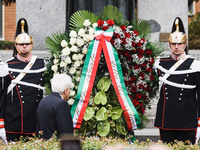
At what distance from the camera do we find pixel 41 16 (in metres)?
7.62

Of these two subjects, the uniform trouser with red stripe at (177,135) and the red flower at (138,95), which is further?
the red flower at (138,95)

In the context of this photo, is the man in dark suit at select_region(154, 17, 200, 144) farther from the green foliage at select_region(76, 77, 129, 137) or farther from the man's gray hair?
the man's gray hair

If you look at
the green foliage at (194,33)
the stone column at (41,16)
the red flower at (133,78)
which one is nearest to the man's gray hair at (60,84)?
the red flower at (133,78)

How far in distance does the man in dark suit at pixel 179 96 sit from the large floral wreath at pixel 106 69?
0.95 feet

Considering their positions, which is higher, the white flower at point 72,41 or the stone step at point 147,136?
the white flower at point 72,41

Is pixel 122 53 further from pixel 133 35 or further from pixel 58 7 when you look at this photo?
pixel 58 7

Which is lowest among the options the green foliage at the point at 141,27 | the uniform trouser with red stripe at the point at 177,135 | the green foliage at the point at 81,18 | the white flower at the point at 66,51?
the uniform trouser with red stripe at the point at 177,135

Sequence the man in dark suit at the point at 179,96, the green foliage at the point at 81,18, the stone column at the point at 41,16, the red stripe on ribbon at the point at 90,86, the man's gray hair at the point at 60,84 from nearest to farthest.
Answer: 1. the man's gray hair at the point at 60,84
2. the man in dark suit at the point at 179,96
3. the red stripe on ribbon at the point at 90,86
4. the green foliage at the point at 81,18
5. the stone column at the point at 41,16

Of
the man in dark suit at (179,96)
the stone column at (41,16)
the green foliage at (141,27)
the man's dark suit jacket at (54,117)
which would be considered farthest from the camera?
the stone column at (41,16)

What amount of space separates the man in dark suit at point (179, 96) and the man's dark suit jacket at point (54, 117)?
5.24ft

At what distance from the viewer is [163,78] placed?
5004 mm

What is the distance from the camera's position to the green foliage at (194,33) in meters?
12.5

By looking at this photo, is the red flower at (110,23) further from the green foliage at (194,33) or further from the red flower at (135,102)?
the green foliage at (194,33)

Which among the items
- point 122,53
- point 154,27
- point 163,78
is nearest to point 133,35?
point 122,53
